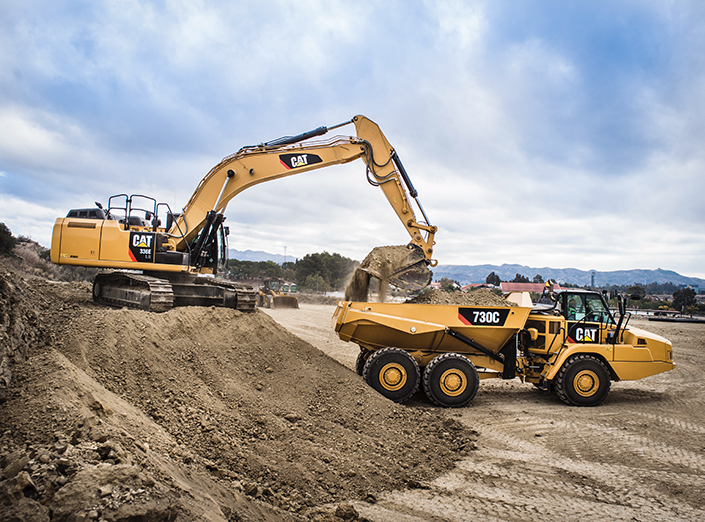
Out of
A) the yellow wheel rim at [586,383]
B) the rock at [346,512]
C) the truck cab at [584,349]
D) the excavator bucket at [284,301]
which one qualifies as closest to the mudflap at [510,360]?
the truck cab at [584,349]

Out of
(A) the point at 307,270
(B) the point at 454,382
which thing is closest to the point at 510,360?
(B) the point at 454,382

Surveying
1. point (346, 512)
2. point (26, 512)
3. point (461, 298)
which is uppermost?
point (461, 298)

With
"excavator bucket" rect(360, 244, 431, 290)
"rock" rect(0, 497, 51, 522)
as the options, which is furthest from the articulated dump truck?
"rock" rect(0, 497, 51, 522)

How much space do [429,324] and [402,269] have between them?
59.4 inches

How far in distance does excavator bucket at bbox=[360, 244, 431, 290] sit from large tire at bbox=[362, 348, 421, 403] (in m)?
1.70

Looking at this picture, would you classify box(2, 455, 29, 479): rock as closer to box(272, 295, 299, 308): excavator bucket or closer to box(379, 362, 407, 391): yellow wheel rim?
box(379, 362, 407, 391): yellow wheel rim

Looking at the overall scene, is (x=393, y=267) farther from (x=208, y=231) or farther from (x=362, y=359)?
(x=208, y=231)

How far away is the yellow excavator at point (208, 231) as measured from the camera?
8516mm

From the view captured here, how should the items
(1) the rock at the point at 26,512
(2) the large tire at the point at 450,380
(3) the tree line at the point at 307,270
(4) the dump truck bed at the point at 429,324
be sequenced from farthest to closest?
(3) the tree line at the point at 307,270, (4) the dump truck bed at the point at 429,324, (2) the large tire at the point at 450,380, (1) the rock at the point at 26,512

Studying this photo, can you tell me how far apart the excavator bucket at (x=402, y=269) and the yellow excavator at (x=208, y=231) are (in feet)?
0.07

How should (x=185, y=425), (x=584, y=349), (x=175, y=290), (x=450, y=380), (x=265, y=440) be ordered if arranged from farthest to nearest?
(x=175, y=290) < (x=584, y=349) < (x=450, y=380) < (x=265, y=440) < (x=185, y=425)

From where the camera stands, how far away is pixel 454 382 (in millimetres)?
7172

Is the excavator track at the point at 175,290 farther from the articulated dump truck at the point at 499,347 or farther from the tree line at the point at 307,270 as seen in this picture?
the tree line at the point at 307,270

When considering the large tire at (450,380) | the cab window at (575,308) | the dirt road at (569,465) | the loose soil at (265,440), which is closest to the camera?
the loose soil at (265,440)
